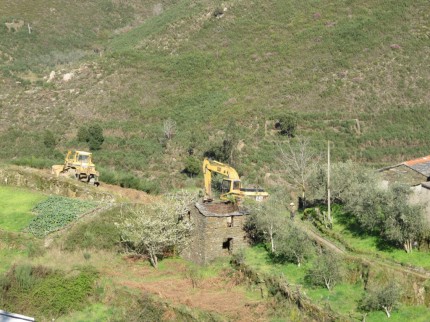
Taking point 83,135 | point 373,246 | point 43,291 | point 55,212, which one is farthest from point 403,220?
point 83,135

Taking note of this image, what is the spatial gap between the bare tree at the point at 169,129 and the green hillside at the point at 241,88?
1.48ft

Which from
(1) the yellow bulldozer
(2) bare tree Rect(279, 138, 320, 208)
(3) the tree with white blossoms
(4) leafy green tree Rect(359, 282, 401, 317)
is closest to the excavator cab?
(2) bare tree Rect(279, 138, 320, 208)

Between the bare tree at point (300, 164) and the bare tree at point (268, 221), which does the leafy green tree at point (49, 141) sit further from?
the bare tree at point (268, 221)

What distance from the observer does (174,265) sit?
29172mm

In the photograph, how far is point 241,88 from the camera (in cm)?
6412

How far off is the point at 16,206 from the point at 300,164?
1901cm

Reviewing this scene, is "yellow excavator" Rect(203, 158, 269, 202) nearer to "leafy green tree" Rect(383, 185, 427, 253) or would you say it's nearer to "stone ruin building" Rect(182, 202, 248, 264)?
"stone ruin building" Rect(182, 202, 248, 264)

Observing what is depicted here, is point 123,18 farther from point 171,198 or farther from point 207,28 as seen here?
point 171,198

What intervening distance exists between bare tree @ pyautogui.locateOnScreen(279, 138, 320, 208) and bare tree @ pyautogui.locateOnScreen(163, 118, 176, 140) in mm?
10508

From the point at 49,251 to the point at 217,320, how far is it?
9810mm

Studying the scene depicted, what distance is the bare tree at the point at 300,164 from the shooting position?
120 ft

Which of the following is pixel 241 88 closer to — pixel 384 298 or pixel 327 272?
pixel 327 272

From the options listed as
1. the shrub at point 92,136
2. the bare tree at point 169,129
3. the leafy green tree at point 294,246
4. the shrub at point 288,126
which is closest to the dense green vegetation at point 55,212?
the leafy green tree at point 294,246

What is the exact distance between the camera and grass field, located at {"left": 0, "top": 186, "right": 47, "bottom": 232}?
3181 centimetres
